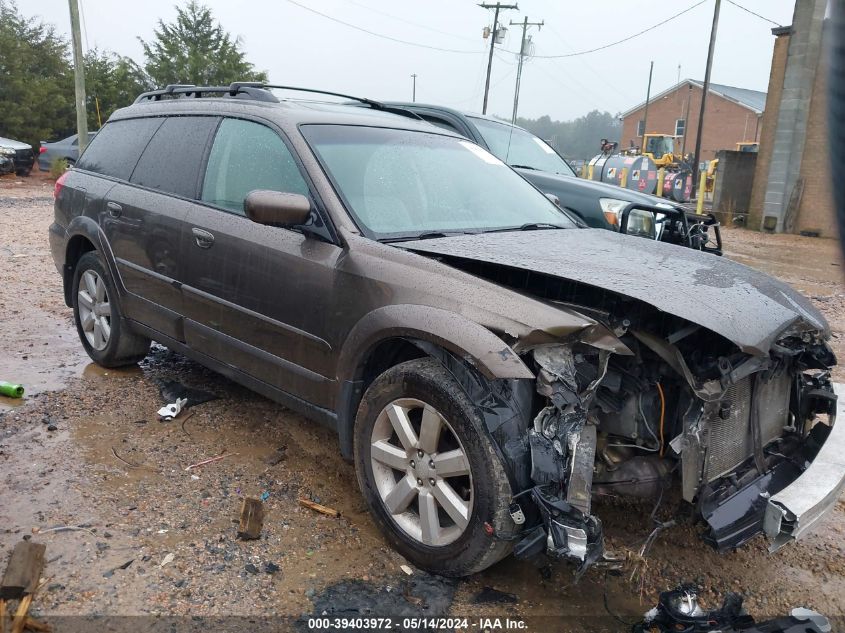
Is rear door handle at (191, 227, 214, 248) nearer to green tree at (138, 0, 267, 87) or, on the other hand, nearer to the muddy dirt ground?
the muddy dirt ground

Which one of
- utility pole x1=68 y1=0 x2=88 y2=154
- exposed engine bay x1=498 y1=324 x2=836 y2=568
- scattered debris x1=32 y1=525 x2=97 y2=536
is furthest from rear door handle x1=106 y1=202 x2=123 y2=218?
utility pole x1=68 y1=0 x2=88 y2=154

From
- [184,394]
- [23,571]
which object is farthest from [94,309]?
[23,571]

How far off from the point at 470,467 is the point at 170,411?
233 centimetres

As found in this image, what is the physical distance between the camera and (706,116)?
4959 centimetres

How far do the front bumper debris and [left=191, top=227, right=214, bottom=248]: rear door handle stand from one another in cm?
280

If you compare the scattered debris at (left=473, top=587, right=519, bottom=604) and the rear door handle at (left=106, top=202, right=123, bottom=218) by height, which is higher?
the rear door handle at (left=106, top=202, right=123, bottom=218)

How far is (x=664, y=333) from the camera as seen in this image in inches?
99.0

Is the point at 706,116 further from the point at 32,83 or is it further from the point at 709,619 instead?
the point at 709,619

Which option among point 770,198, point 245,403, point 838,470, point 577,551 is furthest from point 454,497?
point 770,198

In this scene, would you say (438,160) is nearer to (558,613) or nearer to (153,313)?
(153,313)

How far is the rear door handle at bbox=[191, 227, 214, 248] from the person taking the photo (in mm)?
3562

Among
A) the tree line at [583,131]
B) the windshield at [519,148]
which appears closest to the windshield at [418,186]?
the windshield at [519,148]

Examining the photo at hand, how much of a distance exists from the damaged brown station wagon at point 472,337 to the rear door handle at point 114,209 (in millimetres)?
383

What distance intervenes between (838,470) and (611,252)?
1229 mm
